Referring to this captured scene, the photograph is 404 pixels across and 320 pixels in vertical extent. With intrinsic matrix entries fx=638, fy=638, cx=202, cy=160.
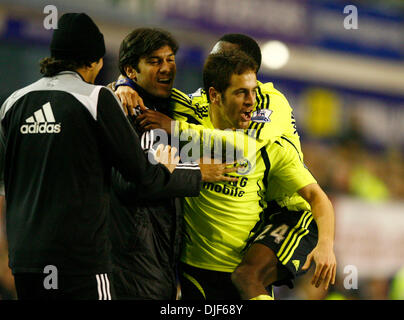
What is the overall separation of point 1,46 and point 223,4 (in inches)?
115

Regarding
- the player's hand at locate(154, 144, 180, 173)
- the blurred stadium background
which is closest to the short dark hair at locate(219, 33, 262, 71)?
the player's hand at locate(154, 144, 180, 173)

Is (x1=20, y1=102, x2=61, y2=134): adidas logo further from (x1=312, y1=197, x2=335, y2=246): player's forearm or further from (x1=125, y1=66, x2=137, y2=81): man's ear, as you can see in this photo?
(x1=312, y1=197, x2=335, y2=246): player's forearm

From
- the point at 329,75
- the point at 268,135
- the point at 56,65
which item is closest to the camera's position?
the point at 56,65

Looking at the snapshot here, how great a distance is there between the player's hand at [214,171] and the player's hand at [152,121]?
0.26 meters

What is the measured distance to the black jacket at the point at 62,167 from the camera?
2.71m

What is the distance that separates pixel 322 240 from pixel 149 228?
2.94ft

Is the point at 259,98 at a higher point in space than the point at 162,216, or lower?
higher

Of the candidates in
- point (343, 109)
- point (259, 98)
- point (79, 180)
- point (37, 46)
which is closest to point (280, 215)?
point (259, 98)

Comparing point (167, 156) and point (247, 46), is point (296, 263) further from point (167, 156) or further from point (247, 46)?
point (247, 46)

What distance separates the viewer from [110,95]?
9.11 feet

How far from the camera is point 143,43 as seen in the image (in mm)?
3514

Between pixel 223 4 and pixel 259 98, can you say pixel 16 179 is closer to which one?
pixel 259 98

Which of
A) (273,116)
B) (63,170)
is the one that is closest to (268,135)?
(273,116)

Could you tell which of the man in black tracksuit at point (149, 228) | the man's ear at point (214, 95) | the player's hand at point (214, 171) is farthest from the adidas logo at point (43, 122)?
the man's ear at point (214, 95)
